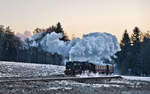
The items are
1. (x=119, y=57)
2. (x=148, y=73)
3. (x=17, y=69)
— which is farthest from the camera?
(x=119, y=57)

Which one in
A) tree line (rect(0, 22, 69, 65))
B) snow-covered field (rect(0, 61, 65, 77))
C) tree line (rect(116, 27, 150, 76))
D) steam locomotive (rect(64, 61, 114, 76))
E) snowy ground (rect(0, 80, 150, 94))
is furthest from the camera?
tree line (rect(116, 27, 150, 76))

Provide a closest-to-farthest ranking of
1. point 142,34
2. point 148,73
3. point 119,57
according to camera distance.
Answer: point 148,73, point 119,57, point 142,34

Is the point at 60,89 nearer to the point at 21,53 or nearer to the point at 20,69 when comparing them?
the point at 20,69

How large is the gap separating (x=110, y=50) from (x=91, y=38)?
663 cm

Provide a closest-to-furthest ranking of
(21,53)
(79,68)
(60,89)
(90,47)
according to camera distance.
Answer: (60,89) < (79,68) < (21,53) < (90,47)

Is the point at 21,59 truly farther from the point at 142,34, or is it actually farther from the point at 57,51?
the point at 142,34

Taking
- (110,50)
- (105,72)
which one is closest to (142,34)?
(110,50)

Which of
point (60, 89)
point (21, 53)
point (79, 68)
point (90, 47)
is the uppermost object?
point (90, 47)

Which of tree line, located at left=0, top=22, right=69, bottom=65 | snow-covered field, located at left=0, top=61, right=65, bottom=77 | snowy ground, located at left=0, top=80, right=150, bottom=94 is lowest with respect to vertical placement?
snowy ground, located at left=0, top=80, right=150, bottom=94

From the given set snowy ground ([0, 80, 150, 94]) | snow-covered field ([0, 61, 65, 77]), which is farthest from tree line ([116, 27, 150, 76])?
snowy ground ([0, 80, 150, 94])

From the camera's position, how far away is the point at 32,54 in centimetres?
7806

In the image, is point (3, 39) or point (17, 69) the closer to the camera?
point (17, 69)

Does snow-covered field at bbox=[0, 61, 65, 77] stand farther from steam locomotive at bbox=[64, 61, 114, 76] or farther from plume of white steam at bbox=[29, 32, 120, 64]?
plume of white steam at bbox=[29, 32, 120, 64]

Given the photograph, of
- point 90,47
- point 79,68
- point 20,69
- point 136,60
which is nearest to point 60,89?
point 79,68
